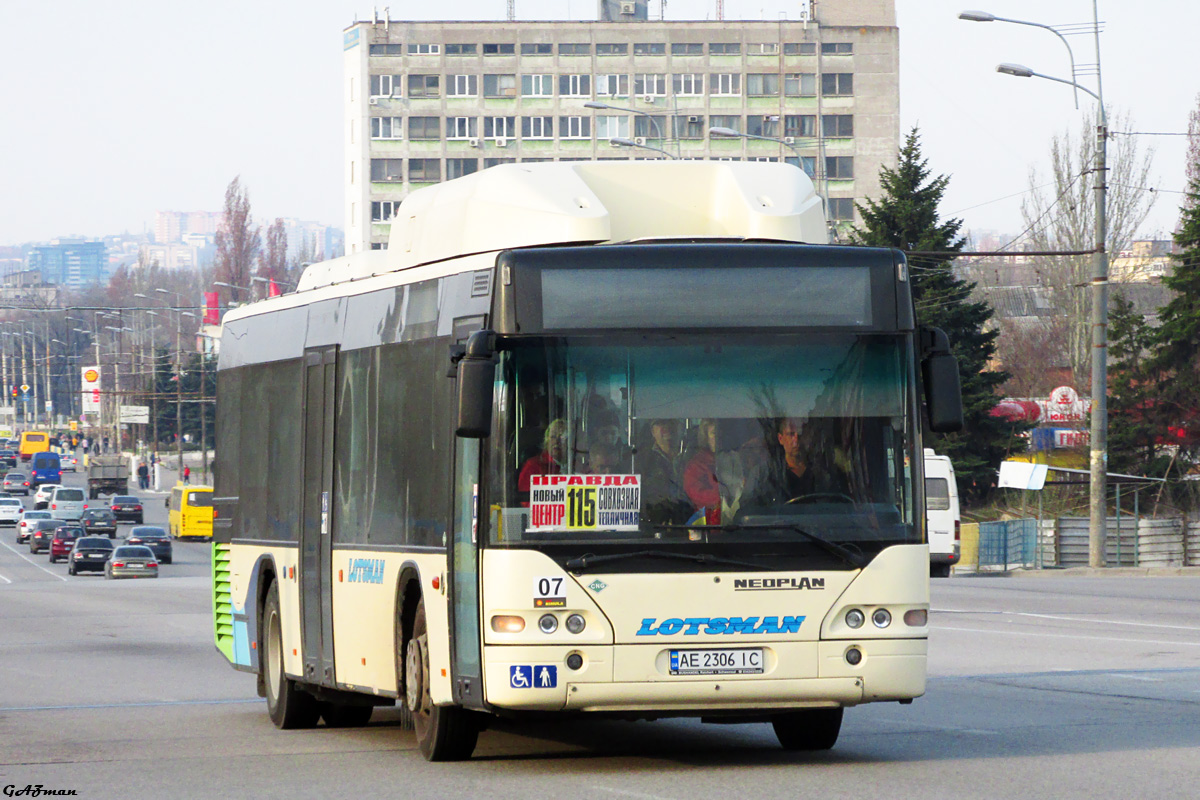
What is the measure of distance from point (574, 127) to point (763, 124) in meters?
11.8

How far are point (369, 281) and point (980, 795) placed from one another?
197 inches

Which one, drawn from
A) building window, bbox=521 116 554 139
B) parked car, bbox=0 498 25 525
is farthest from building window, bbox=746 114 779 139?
parked car, bbox=0 498 25 525

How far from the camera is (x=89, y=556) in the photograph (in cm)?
5753

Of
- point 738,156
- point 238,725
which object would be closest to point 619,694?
point 238,725

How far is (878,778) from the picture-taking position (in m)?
9.50

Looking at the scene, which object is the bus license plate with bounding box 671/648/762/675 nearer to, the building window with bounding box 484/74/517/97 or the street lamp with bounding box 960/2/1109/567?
the street lamp with bounding box 960/2/1109/567

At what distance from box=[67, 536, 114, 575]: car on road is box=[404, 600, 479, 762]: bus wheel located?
159 feet

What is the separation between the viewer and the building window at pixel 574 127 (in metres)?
120

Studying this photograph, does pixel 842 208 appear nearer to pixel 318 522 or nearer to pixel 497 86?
pixel 497 86

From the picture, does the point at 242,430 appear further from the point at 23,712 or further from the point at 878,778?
the point at 878,778

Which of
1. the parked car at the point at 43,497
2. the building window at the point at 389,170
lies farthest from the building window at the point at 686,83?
the parked car at the point at 43,497

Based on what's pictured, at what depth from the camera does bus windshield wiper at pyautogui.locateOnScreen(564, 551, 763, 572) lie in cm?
944

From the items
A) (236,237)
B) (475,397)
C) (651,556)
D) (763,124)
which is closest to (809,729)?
(651,556)

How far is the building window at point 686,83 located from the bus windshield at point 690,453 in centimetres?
11169
